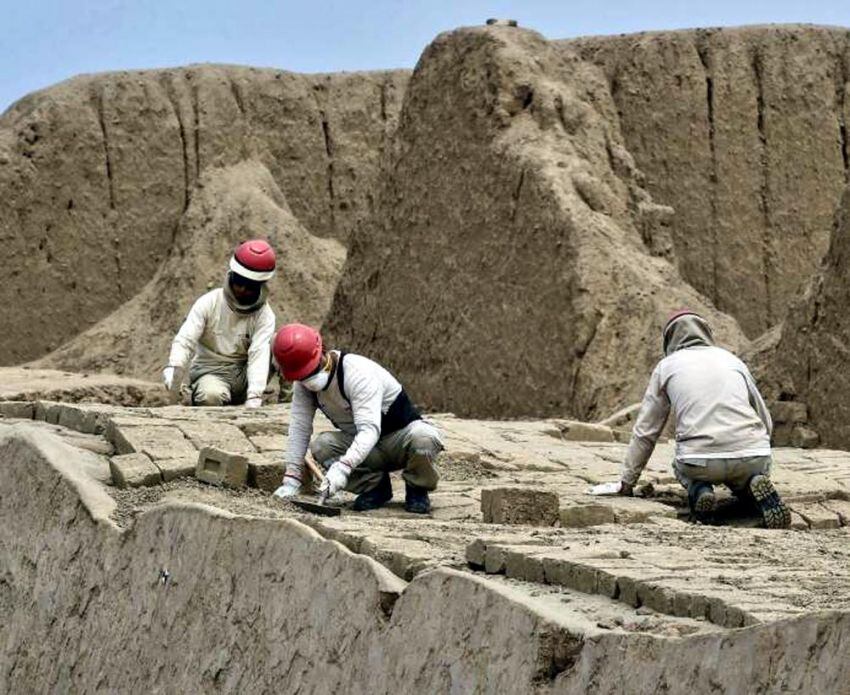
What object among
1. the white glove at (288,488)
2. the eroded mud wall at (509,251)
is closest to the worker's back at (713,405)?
the white glove at (288,488)

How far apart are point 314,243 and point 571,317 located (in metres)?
11.4

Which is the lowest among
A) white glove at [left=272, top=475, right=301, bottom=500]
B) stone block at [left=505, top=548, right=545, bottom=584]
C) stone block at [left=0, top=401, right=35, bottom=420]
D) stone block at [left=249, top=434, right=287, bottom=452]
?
stone block at [left=0, top=401, right=35, bottom=420]

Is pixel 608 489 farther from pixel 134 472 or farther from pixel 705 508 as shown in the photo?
pixel 134 472

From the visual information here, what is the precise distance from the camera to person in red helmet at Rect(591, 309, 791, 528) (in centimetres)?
1025

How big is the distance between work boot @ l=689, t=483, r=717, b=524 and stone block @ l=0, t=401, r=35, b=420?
17.5 ft

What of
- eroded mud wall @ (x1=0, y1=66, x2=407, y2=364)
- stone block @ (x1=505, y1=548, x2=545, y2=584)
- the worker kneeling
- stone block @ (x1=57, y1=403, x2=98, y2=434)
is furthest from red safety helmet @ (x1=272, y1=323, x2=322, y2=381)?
eroded mud wall @ (x1=0, y1=66, x2=407, y2=364)

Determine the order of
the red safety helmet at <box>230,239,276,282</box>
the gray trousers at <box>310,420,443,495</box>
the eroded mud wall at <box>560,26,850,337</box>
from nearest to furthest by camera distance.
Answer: the gray trousers at <box>310,420,443,495</box>, the red safety helmet at <box>230,239,276,282</box>, the eroded mud wall at <box>560,26,850,337</box>

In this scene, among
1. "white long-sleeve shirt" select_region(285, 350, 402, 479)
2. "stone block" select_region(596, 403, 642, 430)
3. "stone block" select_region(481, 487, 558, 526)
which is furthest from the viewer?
"stone block" select_region(596, 403, 642, 430)

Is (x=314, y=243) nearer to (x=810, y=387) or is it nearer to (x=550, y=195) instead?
(x=550, y=195)

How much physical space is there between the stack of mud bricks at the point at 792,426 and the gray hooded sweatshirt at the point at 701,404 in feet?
13.8

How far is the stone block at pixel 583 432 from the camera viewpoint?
14367 mm

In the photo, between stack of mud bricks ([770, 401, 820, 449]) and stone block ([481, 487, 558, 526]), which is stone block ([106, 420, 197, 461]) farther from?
stack of mud bricks ([770, 401, 820, 449])

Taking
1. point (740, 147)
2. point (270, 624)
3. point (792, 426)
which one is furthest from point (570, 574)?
point (740, 147)

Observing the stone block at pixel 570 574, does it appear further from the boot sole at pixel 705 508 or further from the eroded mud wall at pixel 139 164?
the eroded mud wall at pixel 139 164
